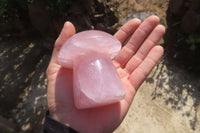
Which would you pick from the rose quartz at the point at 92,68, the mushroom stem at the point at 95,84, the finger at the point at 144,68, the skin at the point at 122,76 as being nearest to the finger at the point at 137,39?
A: the skin at the point at 122,76

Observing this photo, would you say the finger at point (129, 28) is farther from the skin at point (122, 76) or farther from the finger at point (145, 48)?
the finger at point (145, 48)

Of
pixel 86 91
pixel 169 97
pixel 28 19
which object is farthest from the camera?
pixel 28 19

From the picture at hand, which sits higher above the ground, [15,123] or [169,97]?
[15,123]

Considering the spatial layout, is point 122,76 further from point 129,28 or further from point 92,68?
point 129,28

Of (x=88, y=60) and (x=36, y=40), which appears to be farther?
(x=36, y=40)

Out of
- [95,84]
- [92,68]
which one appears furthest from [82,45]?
[95,84]

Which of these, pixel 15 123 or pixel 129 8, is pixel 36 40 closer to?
pixel 15 123

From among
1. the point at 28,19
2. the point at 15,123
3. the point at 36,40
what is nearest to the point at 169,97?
the point at 15,123
